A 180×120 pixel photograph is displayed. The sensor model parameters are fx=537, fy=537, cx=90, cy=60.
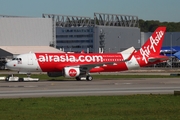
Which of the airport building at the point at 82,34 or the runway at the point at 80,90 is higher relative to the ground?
the airport building at the point at 82,34

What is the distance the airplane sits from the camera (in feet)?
211

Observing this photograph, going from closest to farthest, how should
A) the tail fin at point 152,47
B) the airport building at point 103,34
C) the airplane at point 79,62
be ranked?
1. the airplane at point 79,62
2. the tail fin at point 152,47
3. the airport building at point 103,34

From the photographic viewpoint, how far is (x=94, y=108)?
2927 centimetres

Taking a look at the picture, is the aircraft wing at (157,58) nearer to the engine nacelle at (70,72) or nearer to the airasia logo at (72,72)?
the engine nacelle at (70,72)

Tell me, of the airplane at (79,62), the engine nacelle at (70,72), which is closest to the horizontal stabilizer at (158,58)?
the airplane at (79,62)

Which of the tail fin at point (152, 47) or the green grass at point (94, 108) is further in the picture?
the tail fin at point (152, 47)

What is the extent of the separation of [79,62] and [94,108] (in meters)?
37.3

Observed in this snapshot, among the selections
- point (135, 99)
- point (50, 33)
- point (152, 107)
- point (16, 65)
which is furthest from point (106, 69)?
point (50, 33)

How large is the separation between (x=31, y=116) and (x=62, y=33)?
172387mm

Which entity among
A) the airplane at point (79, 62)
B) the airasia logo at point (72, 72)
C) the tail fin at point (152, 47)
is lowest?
the airasia logo at point (72, 72)

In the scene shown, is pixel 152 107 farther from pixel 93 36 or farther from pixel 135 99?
pixel 93 36

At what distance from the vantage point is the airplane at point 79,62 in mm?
64312

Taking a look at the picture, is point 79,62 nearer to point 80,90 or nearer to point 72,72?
point 72,72

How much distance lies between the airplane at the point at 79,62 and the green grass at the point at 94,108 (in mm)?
28697
